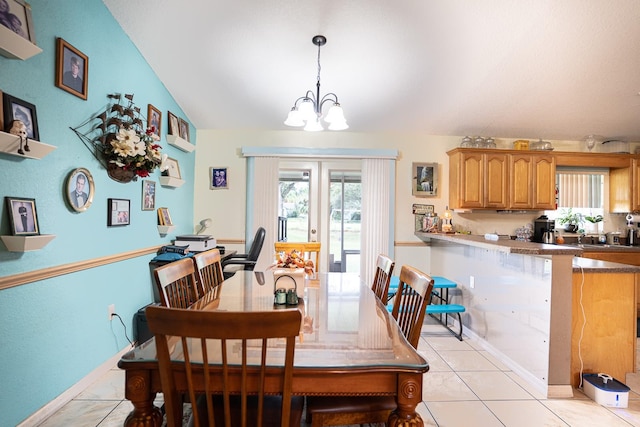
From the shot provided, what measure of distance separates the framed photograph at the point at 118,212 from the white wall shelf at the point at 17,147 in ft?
2.77

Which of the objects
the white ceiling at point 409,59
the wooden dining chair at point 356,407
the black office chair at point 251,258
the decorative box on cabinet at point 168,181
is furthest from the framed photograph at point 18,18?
the black office chair at point 251,258

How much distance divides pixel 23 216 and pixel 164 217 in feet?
5.63

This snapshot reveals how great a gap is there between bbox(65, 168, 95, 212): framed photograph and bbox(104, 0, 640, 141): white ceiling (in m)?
1.31

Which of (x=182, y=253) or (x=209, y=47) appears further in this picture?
(x=182, y=253)

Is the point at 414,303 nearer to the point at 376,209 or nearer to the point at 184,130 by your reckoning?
the point at 376,209

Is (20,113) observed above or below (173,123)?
below

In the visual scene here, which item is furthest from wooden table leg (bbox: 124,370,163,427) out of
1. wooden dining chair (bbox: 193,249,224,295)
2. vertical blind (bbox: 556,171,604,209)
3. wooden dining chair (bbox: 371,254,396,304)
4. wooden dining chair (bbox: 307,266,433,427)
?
vertical blind (bbox: 556,171,604,209)

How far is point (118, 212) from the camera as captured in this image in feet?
9.06

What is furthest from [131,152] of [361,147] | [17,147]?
[361,147]

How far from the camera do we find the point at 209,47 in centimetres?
302

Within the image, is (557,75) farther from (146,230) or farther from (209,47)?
(146,230)

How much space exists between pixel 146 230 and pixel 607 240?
5.81 meters

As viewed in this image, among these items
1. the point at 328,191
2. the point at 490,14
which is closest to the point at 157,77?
the point at 328,191

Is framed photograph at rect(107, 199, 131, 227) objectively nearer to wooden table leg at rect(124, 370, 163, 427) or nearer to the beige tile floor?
the beige tile floor
